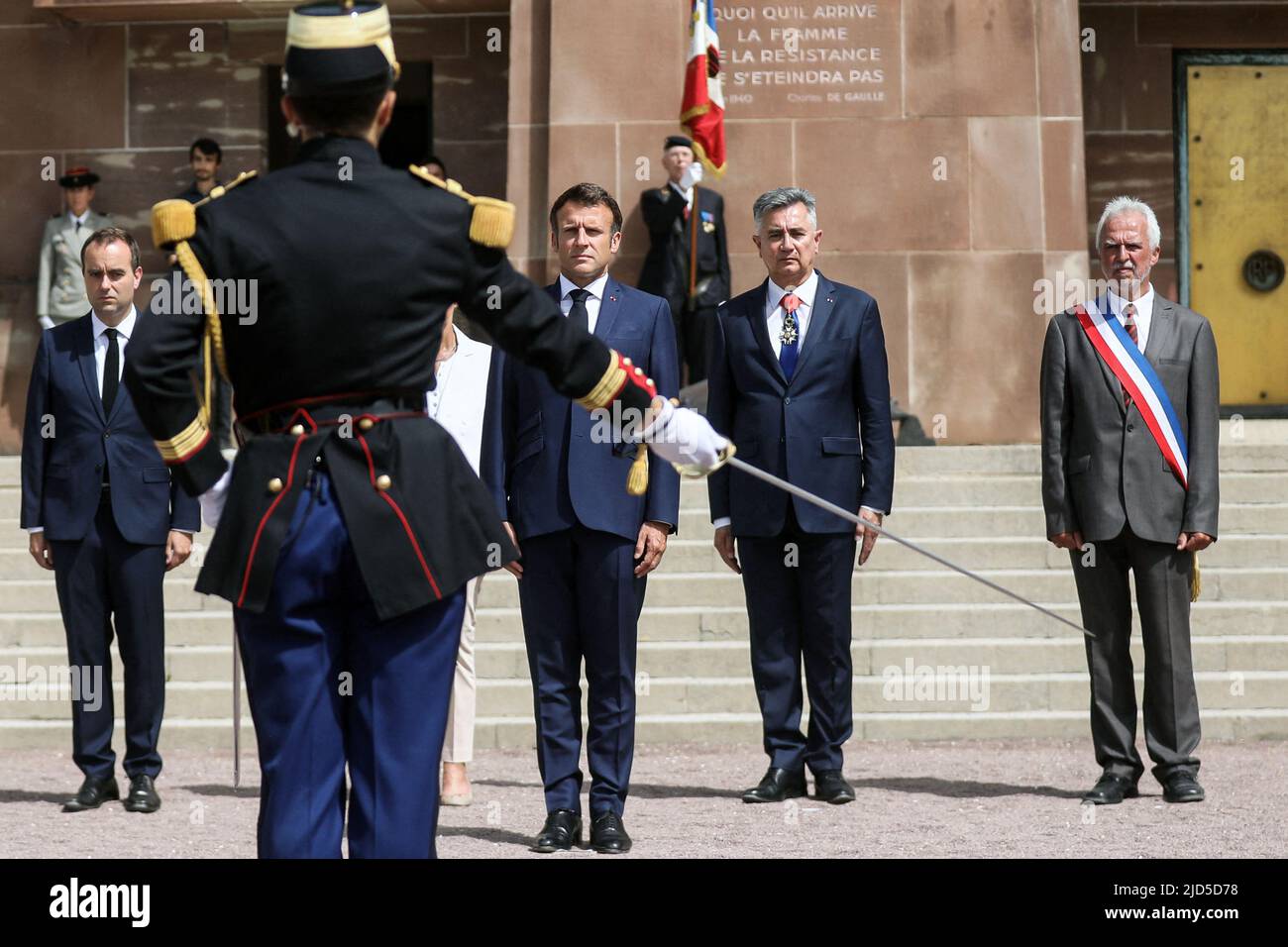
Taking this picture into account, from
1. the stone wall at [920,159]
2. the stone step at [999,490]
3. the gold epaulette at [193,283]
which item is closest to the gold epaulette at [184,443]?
the gold epaulette at [193,283]

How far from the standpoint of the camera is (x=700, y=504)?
11.4 meters

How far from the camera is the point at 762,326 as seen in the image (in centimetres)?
775

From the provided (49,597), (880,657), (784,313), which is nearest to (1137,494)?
(784,313)

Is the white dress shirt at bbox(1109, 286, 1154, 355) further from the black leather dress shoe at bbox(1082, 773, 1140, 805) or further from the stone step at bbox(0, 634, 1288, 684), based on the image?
the stone step at bbox(0, 634, 1288, 684)

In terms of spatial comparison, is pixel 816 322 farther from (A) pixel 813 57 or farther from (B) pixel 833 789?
(A) pixel 813 57

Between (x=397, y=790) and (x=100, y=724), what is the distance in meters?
4.22

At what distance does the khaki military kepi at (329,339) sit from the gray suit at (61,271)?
12.8 m

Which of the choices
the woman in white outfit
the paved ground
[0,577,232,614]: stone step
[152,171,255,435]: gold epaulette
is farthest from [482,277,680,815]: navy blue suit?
[0,577,232,614]: stone step

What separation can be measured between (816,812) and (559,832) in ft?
4.16

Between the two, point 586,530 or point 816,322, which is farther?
point 816,322

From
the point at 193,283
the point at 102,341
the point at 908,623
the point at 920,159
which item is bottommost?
the point at 908,623

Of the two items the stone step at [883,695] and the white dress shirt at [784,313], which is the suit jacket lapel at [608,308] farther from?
the stone step at [883,695]

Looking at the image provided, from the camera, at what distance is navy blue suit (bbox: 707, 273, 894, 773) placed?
7.61 m
